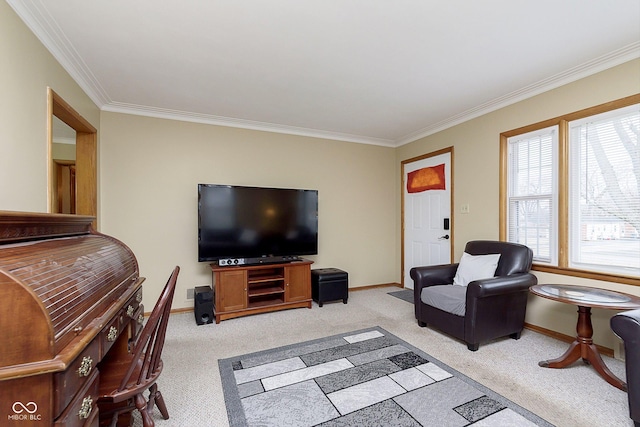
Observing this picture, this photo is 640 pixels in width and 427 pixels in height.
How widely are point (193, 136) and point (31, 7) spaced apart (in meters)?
1.98

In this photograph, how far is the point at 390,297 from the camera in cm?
433

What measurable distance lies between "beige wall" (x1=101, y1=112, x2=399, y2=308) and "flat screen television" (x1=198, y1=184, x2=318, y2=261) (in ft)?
1.46

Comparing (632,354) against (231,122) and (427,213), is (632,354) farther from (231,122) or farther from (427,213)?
(231,122)

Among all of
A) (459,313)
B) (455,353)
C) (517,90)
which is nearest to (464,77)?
(517,90)

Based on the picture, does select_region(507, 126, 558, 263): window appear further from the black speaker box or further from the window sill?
the black speaker box

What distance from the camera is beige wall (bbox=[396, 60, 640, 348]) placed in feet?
8.23

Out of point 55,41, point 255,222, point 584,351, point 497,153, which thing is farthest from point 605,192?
point 55,41

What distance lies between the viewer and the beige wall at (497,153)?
2.51m

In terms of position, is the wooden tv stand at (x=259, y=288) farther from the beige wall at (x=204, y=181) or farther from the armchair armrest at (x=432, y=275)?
the armchair armrest at (x=432, y=275)

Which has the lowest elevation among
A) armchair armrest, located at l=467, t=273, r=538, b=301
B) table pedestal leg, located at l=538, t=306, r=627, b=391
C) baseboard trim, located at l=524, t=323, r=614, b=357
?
baseboard trim, located at l=524, t=323, r=614, b=357

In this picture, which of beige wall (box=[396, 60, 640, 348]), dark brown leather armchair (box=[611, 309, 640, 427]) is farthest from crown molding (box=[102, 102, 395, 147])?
dark brown leather armchair (box=[611, 309, 640, 427])

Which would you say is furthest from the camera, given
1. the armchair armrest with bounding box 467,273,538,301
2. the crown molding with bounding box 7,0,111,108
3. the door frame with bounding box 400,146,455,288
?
the door frame with bounding box 400,146,455,288

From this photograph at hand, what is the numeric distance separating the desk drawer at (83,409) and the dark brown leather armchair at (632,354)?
260cm

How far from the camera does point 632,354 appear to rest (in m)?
1.60
